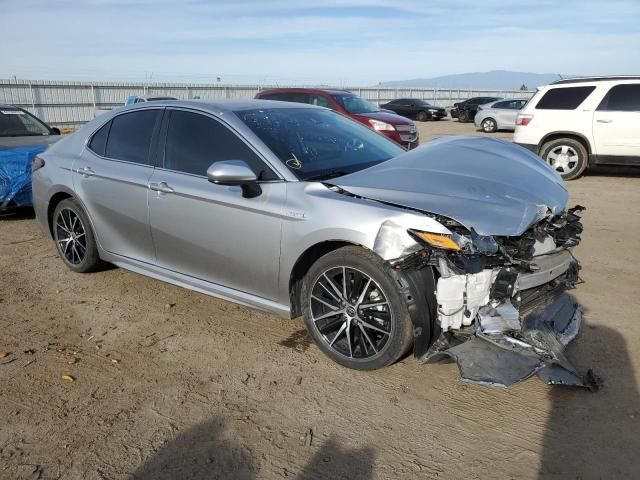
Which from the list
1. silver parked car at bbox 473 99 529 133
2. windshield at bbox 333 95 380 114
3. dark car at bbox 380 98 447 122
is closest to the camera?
windshield at bbox 333 95 380 114

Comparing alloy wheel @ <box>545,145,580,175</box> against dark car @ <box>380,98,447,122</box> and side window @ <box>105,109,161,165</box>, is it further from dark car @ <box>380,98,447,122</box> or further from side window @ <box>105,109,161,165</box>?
dark car @ <box>380,98,447,122</box>

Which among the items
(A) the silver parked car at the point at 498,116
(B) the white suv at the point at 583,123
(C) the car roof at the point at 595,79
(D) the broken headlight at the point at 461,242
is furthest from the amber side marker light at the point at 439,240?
(A) the silver parked car at the point at 498,116

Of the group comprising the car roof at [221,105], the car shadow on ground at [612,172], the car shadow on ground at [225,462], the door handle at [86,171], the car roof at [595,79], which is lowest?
the car shadow on ground at [612,172]

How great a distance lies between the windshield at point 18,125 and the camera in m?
8.50

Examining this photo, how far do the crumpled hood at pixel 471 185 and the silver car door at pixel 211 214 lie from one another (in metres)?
0.59

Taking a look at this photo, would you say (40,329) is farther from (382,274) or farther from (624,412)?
(624,412)

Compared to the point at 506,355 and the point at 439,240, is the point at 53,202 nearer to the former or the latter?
the point at 439,240

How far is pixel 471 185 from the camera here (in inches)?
137

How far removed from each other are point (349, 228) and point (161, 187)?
1.75 meters

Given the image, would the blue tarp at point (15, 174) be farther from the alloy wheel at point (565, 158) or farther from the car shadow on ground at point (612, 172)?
the car shadow on ground at point (612, 172)

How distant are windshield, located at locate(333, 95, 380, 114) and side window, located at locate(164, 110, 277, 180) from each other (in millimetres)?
9408

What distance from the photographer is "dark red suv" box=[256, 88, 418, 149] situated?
12688 mm

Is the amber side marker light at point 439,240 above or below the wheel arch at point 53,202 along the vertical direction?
above

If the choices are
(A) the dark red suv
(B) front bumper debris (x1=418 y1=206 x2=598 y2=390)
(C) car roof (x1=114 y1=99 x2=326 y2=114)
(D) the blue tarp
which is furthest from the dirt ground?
(A) the dark red suv
